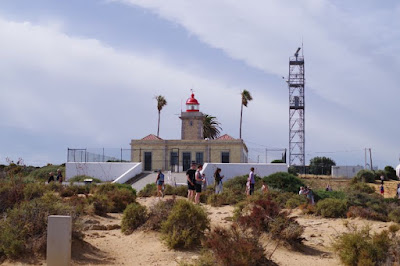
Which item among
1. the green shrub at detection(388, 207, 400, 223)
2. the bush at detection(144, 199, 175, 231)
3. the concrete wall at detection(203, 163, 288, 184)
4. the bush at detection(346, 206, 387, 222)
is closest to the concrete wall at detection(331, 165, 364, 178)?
the concrete wall at detection(203, 163, 288, 184)

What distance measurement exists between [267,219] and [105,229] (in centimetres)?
446

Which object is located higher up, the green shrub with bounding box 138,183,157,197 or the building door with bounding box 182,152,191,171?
the building door with bounding box 182,152,191,171

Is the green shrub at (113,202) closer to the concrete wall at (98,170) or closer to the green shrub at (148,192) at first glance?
the green shrub at (148,192)

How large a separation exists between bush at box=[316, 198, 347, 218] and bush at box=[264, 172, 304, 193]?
1019 cm

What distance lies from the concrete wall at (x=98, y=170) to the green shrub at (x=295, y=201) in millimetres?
20619

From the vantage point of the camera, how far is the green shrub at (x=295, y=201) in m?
20.2

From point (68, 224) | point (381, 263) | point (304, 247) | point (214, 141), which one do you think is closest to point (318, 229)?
point (304, 247)

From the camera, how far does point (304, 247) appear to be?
12148mm

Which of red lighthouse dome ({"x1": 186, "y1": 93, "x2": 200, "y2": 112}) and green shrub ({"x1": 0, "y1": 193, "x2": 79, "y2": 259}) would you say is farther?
red lighthouse dome ({"x1": 186, "y1": 93, "x2": 200, "y2": 112})

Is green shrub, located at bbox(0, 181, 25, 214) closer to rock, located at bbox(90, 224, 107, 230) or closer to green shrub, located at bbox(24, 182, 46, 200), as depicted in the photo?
green shrub, located at bbox(24, 182, 46, 200)

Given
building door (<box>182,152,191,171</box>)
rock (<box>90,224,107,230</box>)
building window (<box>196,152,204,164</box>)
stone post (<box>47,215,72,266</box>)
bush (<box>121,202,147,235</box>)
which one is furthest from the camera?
building door (<box>182,152,191,171</box>)

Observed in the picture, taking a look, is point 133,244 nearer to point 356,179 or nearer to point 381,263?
point 381,263

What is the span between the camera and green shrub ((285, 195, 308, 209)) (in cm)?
2020

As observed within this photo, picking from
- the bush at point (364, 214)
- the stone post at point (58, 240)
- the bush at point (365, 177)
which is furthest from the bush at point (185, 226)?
the bush at point (365, 177)
